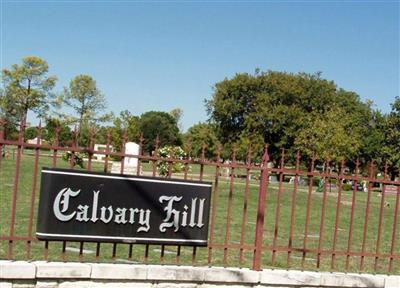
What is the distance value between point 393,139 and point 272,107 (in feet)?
41.8

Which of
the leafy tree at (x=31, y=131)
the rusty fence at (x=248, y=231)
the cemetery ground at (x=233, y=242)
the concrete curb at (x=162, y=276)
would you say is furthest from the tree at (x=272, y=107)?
the concrete curb at (x=162, y=276)

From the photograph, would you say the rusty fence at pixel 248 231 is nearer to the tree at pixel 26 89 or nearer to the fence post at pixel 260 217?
the fence post at pixel 260 217

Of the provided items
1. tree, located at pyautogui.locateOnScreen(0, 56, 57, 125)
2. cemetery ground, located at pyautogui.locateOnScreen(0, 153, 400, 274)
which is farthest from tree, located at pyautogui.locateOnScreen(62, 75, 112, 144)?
cemetery ground, located at pyautogui.locateOnScreen(0, 153, 400, 274)

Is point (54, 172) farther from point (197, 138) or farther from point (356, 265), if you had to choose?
point (197, 138)

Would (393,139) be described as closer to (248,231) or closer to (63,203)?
(248,231)

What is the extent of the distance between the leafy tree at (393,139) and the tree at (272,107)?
2962mm

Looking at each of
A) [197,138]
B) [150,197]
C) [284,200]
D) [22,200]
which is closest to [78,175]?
[150,197]

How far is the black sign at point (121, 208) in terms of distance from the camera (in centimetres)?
586

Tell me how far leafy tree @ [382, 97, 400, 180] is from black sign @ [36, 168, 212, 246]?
50.3 meters

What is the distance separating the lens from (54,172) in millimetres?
5855

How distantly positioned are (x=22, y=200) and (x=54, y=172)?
9743 millimetres

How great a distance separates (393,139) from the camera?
183 feet

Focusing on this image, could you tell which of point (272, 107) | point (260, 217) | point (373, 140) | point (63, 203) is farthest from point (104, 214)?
point (373, 140)

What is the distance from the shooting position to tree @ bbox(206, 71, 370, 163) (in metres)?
56.0
